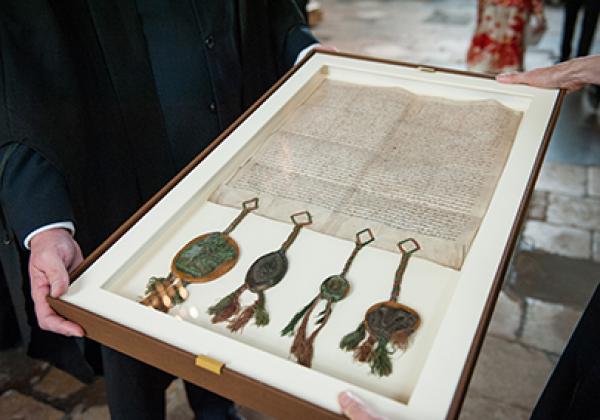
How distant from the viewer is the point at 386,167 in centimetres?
97

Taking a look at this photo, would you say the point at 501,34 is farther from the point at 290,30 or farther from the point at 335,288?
the point at 335,288

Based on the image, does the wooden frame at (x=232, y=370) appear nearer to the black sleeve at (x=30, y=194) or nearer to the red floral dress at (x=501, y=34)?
the black sleeve at (x=30, y=194)

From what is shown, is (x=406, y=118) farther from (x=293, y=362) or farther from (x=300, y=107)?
(x=293, y=362)

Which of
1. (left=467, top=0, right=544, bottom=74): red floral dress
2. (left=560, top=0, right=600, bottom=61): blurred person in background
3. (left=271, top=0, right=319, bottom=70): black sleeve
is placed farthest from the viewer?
(left=560, top=0, right=600, bottom=61): blurred person in background

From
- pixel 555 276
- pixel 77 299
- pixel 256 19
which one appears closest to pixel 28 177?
pixel 77 299

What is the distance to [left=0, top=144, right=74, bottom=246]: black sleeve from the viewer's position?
931mm

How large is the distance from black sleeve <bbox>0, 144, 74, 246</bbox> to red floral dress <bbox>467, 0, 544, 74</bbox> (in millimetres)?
2522

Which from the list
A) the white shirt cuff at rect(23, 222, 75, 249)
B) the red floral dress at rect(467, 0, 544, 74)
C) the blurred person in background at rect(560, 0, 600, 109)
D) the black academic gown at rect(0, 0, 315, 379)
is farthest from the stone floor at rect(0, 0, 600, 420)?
the white shirt cuff at rect(23, 222, 75, 249)

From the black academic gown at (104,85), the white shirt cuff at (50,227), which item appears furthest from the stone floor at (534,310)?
the white shirt cuff at (50,227)

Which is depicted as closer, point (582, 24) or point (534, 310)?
point (534, 310)

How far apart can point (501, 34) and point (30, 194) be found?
2.59m

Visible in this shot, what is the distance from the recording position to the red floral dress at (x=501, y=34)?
285 centimetres

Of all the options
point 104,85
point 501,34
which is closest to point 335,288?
point 104,85

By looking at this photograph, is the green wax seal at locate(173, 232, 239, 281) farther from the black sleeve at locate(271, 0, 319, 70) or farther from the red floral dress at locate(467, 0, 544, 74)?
the red floral dress at locate(467, 0, 544, 74)
